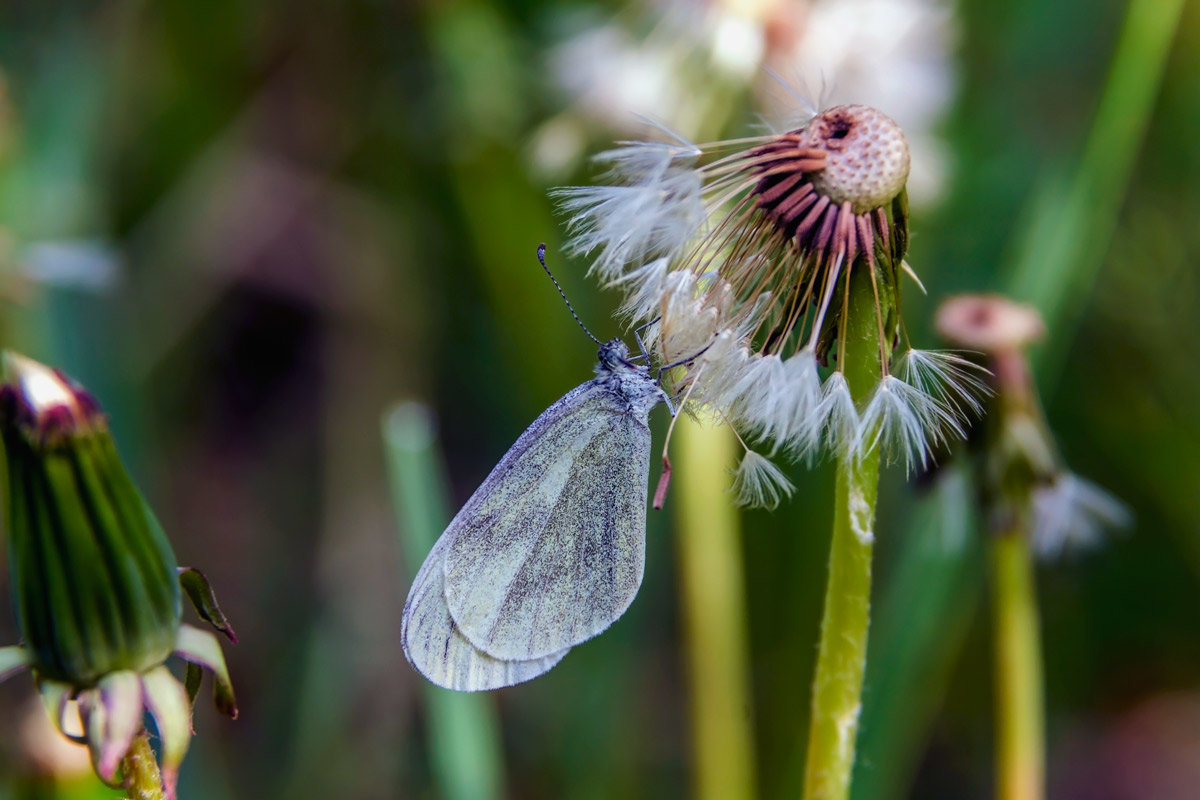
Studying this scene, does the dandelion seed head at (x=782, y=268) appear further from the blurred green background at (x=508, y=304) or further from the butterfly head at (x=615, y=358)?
the blurred green background at (x=508, y=304)

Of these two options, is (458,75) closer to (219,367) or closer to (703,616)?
(219,367)

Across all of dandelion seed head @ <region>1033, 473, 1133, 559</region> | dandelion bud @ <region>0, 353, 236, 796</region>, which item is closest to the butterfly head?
dandelion seed head @ <region>1033, 473, 1133, 559</region>

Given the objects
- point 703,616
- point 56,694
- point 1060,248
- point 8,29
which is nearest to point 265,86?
point 8,29

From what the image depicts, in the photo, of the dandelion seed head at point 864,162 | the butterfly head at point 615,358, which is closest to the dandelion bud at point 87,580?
the dandelion seed head at point 864,162

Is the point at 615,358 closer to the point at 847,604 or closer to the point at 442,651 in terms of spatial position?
the point at 442,651

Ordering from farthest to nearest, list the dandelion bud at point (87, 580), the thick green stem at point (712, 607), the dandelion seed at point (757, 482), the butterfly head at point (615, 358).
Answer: the thick green stem at point (712, 607) → the butterfly head at point (615, 358) → the dandelion seed at point (757, 482) → the dandelion bud at point (87, 580)

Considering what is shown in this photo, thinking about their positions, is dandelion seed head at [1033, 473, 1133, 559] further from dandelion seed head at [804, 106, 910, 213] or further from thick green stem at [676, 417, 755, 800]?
dandelion seed head at [804, 106, 910, 213]
